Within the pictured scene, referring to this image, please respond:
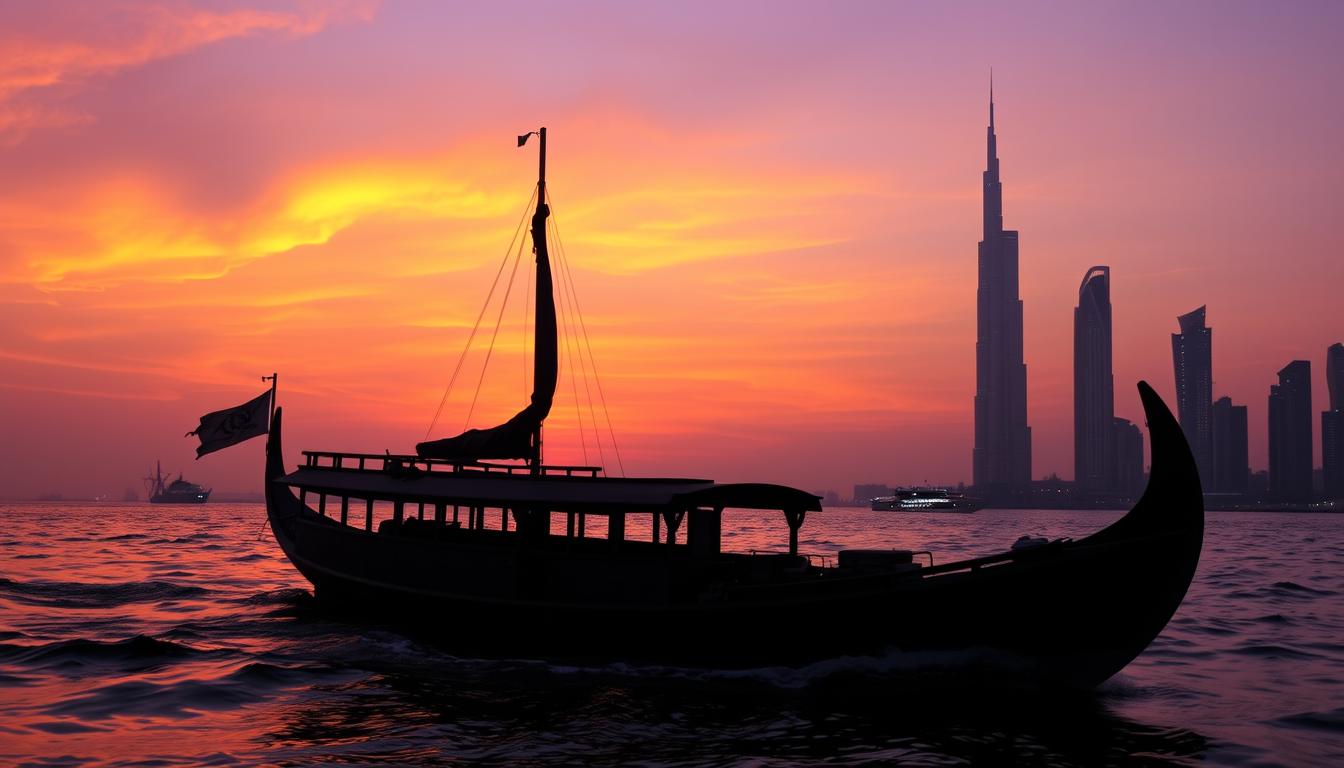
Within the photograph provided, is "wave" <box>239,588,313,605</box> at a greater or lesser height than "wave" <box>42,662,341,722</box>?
lesser

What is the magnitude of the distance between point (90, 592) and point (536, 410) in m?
17.8

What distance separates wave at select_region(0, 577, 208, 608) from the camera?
95.5ft

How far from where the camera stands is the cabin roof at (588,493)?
61.5 feet

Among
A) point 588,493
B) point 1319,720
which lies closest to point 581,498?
point 588,493

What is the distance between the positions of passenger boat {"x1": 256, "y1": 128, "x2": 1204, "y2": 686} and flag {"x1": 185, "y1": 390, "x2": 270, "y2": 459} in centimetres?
791

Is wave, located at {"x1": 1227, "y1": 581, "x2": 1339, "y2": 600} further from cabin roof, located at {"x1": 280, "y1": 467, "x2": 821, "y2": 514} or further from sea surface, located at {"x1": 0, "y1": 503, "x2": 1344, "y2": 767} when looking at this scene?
cabin roof, located at {"x1": 280, "y1": 467, "x2": 821, "y2": 514}

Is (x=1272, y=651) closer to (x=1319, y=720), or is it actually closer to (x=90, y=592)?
(x=1319, y=720)

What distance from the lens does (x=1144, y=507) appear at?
53.5ft

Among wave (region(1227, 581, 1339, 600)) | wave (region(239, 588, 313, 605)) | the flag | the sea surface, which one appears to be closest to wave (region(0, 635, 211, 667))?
the sea surface

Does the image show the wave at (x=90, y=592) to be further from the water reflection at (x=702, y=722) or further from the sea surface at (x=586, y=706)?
the water reflection at (x=702, y=722)

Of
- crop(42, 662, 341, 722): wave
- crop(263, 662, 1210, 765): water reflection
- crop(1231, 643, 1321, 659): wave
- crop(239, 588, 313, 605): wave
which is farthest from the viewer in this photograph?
crop(239, 588, 313, 605): wave

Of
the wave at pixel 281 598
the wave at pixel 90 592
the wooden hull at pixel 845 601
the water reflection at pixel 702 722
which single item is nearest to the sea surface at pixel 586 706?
the water reflection at pixel 702 722

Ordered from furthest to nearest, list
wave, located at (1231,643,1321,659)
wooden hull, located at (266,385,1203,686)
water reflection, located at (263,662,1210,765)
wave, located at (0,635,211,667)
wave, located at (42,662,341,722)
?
wave, located at (1231,643,1321,659) → wave, located at (0,635,211,667) → wooden hull, located at (266,385,1203,686) → wave, located at (42,662,341,722) → water reflection, located at (263,662,1210,765)

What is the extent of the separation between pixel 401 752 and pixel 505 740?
148cm
